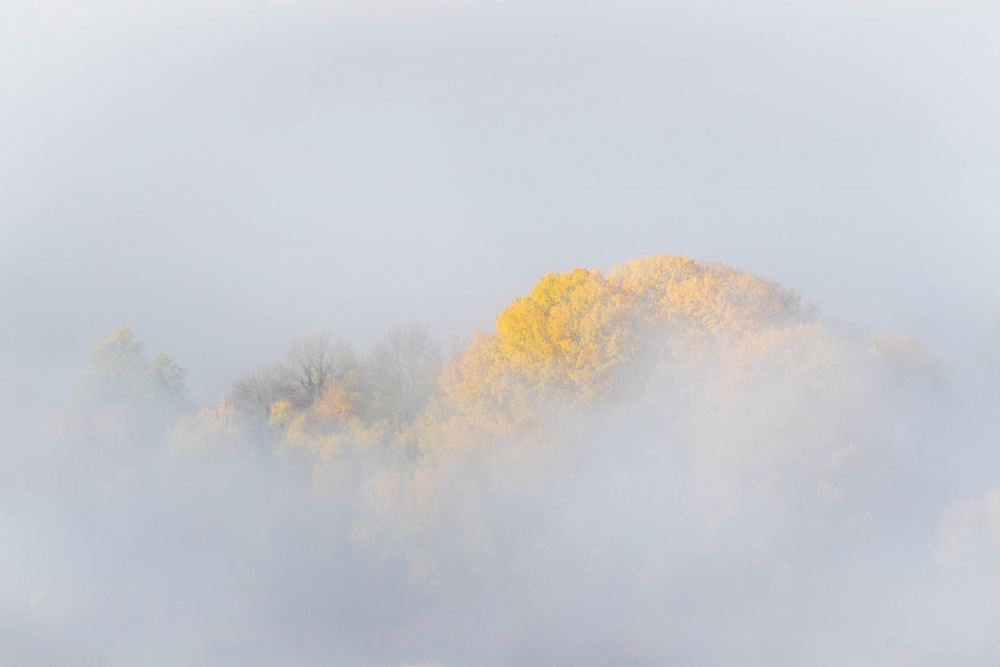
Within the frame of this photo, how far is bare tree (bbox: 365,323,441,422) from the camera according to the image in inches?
2112

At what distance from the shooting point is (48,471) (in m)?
47.4

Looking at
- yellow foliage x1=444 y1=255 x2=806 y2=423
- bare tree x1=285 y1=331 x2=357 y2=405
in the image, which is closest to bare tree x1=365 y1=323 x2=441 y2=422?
bare tree x1=285 y1=331 x2=357 y2=405

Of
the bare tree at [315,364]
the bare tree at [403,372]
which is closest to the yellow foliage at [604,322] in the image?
the bare tree at [403,372]

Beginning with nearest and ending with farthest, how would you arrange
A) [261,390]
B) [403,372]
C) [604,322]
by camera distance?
[604,322] < [261,390] < [403,372]

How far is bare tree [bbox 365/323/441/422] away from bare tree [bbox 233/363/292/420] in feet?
20.8

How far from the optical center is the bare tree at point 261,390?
5228 cm

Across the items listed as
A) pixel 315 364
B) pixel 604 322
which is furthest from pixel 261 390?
pixel 604 322

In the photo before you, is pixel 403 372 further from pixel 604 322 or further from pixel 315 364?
pixel 604 322

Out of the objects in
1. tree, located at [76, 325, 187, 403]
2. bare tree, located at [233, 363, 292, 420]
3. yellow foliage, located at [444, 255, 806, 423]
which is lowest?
yellow foliage, located at [444, 255, 806, 423]

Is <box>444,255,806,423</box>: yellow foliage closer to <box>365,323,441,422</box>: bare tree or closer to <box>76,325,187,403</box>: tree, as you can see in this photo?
<box>365,323,441,422</box>: bare tree

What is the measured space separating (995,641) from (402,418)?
122 ft

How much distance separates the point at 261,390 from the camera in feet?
173

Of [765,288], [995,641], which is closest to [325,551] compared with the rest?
[765,288]

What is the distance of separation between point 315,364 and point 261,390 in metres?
4.29
